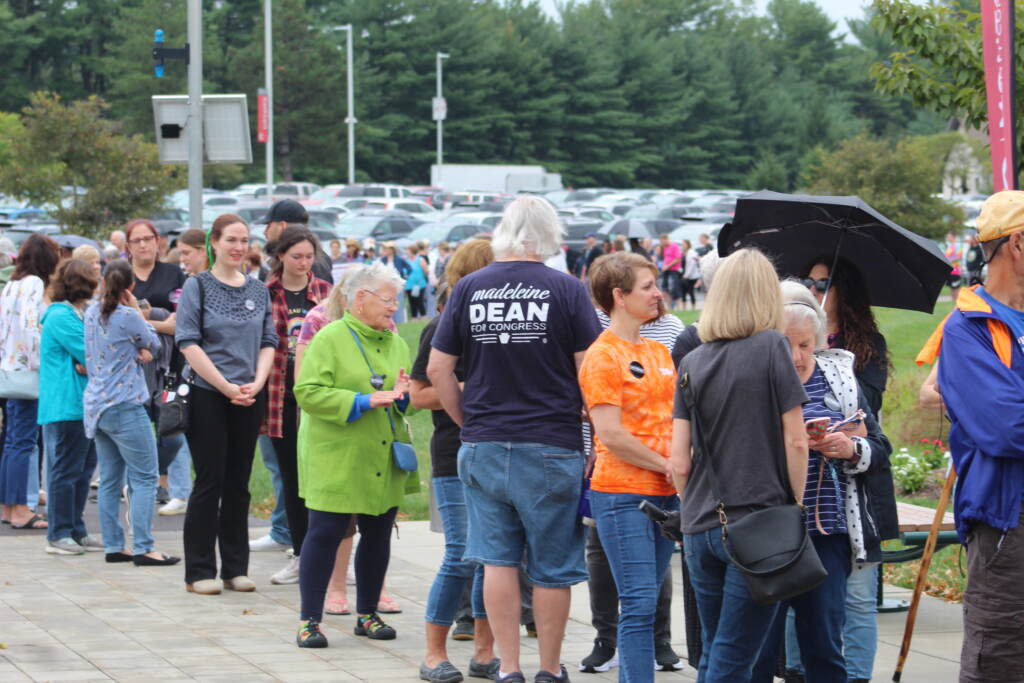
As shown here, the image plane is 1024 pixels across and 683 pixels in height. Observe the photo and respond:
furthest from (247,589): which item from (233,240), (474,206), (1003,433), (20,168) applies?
(474,206)

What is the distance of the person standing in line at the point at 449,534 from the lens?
259 inches

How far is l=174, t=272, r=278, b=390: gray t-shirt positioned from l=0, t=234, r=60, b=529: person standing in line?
2.27m

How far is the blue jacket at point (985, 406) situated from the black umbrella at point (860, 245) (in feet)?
5.48

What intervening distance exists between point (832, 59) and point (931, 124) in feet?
48.2

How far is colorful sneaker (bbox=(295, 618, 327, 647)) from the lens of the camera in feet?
23.4

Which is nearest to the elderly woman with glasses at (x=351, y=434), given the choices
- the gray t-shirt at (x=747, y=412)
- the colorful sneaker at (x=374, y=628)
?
the colorful sneaker at (x=374, y=628)

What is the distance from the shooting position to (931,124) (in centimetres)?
10644

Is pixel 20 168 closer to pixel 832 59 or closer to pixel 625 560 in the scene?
Result: pixel 625 560

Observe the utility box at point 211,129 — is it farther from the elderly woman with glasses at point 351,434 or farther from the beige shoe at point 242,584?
the elderly woman with glasses at point 351,434

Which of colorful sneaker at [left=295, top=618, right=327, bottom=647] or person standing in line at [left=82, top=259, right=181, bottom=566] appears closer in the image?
colorful sneaker at [left=295, top=618, right=327, bottom=647]

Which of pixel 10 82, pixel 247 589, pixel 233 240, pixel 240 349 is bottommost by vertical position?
pixel 247 589

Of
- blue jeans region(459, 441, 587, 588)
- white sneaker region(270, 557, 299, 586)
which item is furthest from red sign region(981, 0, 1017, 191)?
white sneaker region(270, 557, 299, 586)

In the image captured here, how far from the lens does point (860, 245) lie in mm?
6535

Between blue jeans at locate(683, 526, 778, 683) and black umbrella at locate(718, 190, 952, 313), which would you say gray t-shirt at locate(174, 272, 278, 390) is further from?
blue jeans at locate(683, 526, 778, 683)
